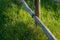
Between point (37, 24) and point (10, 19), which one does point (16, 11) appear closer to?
point (10, 19)

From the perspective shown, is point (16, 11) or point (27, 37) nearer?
point (27, 37)

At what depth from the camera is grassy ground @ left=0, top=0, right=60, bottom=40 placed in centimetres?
478

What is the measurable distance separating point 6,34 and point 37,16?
0.79 m

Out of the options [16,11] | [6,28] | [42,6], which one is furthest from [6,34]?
[42,6]

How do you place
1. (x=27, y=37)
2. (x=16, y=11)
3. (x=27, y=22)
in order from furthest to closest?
1. (x=16, y=11)
2. (x=27, y=22)
3. (x=27, y=37)

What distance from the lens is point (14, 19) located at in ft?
17.4

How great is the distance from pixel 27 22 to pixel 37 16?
1.27ft

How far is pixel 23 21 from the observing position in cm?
521

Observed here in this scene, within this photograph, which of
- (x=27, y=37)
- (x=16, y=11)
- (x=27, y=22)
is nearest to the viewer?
(x=27, y=37)

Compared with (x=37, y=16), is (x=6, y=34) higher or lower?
lower

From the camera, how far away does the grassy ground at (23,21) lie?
15.7 feet

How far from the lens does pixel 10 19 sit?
5305 millimetres

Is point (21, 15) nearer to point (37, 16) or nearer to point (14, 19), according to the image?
point (14, 19)

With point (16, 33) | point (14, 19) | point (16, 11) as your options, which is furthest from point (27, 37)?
point (16, 11)
